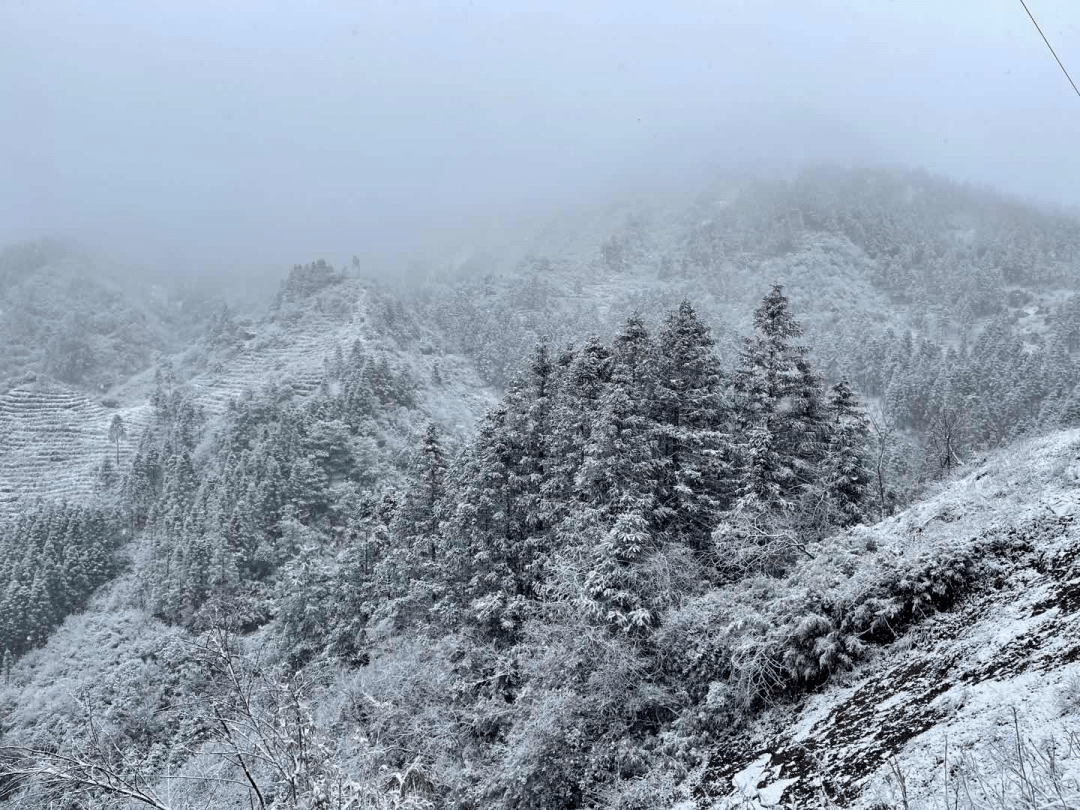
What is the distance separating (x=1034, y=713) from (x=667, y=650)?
9.67m

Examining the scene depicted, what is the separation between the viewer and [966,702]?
5.92 metres

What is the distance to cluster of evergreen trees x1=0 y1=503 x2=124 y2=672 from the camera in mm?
59500

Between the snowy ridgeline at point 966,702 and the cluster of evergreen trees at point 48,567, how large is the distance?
74500 millimetres

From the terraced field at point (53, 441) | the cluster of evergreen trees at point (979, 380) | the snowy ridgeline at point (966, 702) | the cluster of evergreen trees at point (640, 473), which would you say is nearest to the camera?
the snowy ridgeline at point (966, 702)

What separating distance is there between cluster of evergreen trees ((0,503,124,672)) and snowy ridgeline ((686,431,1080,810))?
74.5 meters

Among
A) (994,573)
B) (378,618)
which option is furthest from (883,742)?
(378,618)

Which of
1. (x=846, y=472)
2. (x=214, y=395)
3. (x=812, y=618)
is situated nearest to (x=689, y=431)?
(x=846, y=472)

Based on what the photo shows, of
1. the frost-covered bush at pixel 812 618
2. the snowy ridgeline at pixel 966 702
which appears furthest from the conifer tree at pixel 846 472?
Answer: the snowy ridgeline at pixel 966 702

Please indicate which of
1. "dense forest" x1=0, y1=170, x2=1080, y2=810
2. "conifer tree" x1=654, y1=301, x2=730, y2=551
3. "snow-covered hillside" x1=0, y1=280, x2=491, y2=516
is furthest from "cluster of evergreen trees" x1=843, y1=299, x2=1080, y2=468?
"snow-covered hillside" x1=0, y1=280, x2=491, y2=516

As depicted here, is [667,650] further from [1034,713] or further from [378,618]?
[378,618]

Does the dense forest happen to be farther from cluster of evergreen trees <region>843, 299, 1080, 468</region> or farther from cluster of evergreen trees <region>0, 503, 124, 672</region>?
cluster of evergreen trees <region>843, 299, 1080, 468</region>

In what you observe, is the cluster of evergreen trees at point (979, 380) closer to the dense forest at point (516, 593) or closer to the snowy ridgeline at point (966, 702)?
the dense forest at point (516, 593)

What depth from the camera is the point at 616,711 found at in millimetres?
14023

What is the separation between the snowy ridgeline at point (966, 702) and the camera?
15.2ft
